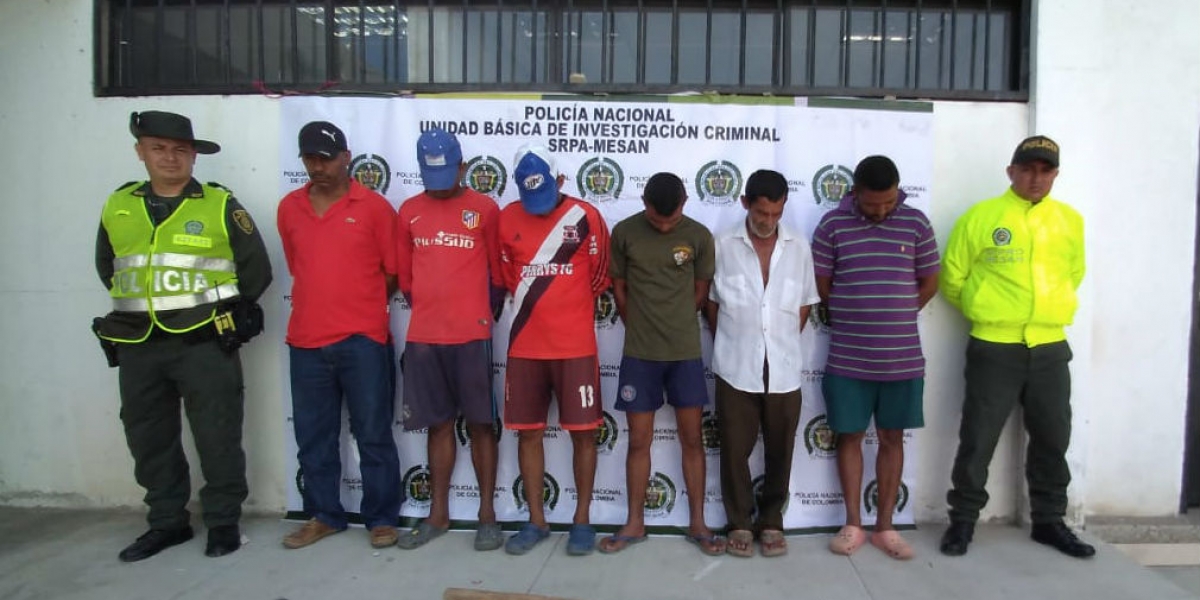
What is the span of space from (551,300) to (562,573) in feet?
4.17

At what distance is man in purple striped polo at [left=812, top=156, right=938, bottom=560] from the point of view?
11.4ft

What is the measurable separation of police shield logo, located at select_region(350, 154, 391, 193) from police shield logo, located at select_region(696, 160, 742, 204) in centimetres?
171

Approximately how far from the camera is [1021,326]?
11.6 ft

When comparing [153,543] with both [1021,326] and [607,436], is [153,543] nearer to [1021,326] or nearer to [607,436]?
[607,436]

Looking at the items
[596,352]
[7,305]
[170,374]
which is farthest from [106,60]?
[596,352]

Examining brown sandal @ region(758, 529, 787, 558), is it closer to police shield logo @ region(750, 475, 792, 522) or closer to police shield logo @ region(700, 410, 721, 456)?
police shield logo @ region(750, 475, 792, 522)

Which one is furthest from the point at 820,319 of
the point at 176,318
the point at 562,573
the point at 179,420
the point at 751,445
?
the point at 179,420

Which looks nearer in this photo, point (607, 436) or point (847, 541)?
point (847, 541)

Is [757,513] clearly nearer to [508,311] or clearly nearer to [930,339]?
[930,339]

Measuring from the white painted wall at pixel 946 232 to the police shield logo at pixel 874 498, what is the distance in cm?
13

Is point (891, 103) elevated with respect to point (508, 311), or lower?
elevated

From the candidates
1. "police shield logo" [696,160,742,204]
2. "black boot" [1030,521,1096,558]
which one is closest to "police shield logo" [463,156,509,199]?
"police shield logo" [696,160,742,204]

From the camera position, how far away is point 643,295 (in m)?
3.47

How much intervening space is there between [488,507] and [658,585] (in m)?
0.99
